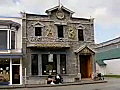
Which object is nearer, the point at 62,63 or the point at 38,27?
the point at 38,27

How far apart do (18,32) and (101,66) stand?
90.6 ft

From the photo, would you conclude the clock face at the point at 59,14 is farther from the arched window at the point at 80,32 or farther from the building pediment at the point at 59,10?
the arched window at the point at 80,32

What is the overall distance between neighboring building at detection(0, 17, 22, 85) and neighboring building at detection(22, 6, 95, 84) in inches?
35.8

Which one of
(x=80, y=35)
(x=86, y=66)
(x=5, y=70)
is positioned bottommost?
(x=5, y=70)

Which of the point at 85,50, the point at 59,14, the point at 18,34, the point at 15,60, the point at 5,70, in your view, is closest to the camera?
the point at 5,70

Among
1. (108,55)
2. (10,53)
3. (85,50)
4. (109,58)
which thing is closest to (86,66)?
(85,50)

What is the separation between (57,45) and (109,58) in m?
22.7

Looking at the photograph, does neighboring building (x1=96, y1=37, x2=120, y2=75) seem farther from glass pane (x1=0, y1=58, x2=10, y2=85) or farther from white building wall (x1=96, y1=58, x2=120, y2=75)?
glass pane (x1=0, y1=58, x2=10, y2=85)

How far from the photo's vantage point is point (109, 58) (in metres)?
51.3

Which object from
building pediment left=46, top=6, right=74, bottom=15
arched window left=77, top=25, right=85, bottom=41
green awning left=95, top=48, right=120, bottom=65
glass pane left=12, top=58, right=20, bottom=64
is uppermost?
building pediment left=46, top=6, right=74, bottom=15

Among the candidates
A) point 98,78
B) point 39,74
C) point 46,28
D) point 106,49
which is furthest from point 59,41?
point 106,49

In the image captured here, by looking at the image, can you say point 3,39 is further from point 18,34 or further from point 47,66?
point 47,66

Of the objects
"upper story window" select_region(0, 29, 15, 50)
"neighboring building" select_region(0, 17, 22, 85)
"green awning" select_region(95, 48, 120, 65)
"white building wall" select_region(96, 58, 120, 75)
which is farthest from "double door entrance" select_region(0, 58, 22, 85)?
"green awning" select_region(95, 48, 120, 65)

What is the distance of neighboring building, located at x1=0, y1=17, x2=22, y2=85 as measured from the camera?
96.0 feet
